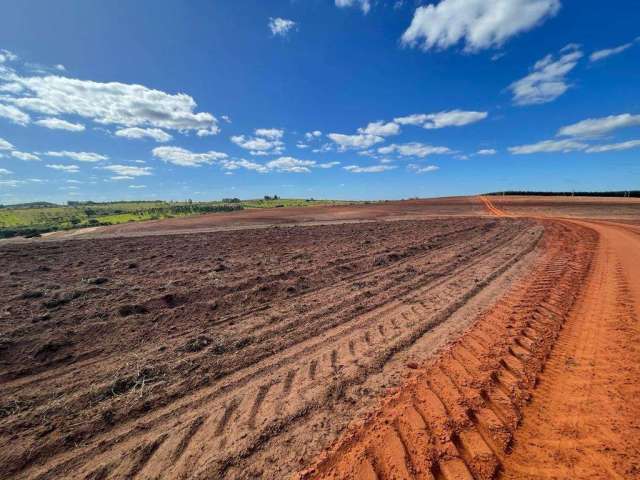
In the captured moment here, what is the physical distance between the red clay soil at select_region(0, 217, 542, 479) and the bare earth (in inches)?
1.0

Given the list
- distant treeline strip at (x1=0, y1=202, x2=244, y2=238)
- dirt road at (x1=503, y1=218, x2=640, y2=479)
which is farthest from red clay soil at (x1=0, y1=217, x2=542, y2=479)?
distant treeline strip at (x1=0, y1=202, x2=244, y2=238)

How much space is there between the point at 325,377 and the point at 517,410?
91.9 inches

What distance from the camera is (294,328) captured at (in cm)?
563

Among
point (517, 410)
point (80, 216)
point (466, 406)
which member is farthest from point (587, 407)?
point (80, 216)

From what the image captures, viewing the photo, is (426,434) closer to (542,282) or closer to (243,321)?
(243,321)

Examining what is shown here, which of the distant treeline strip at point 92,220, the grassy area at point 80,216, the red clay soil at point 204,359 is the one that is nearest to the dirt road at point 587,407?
the red clay soil at point 204,359

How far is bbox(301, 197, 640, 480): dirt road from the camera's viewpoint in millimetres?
2648

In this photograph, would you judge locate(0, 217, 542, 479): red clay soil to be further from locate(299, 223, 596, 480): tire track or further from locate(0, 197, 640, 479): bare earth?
locate(299, 223, 596, 480): tire track

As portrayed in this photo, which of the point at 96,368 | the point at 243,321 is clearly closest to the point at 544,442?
the point at 243,321

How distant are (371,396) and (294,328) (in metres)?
2.31

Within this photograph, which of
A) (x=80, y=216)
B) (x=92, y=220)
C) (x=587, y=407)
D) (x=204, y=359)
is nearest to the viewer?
(x=587, y=407)

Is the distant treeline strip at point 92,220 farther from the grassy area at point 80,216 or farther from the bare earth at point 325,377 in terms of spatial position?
the bare earth at point 325,377

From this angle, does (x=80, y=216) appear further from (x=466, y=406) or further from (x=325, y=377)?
(x=466, y=406)

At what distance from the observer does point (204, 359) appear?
4672mm
